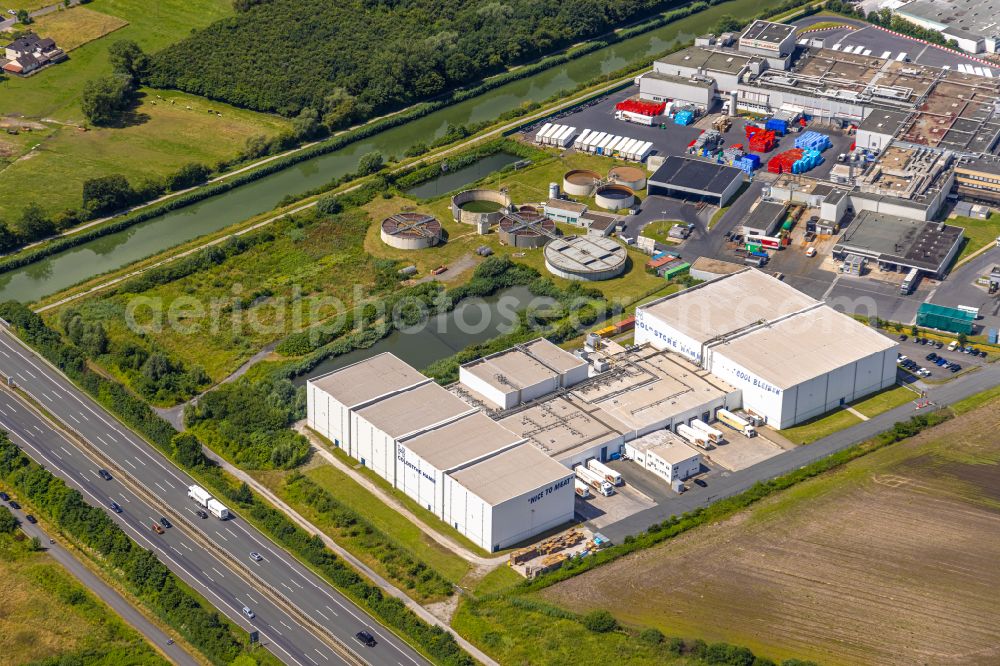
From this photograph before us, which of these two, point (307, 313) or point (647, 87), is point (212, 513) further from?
point (647, 87)

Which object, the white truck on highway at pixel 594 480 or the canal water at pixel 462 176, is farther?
the canal water at pixel 462 176

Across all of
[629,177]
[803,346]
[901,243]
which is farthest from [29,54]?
[803,346]

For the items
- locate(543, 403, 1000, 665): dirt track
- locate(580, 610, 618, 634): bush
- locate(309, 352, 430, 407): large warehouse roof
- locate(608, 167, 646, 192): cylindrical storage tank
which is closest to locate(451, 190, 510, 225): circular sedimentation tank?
locate(608, 167, 646, 192): cylindrical storage tank

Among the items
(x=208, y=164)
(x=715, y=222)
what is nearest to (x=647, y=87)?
(x=715, y=222)

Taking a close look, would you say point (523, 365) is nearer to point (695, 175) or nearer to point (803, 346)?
point (803, 346)

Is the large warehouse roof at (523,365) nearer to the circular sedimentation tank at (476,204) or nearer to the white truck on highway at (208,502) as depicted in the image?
the white truck on highway at (208,502)

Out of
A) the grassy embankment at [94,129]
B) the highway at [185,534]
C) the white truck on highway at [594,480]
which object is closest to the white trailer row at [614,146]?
the grassy embankment at [94,129]

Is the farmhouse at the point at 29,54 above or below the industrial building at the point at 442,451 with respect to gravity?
above

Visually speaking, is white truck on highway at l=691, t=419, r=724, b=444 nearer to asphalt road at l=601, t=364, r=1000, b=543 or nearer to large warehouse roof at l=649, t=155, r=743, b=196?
asphalt road at l=601, t=364, r=1000, b=543
